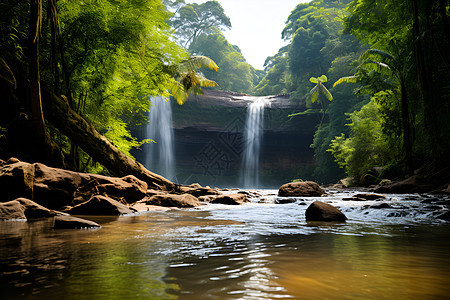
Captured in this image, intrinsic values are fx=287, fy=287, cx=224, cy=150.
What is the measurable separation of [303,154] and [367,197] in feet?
91.2

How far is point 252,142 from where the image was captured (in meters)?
34.7

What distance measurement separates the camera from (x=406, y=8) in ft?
36.5

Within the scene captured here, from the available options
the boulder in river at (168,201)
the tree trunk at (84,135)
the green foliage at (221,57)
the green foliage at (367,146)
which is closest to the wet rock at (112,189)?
the boulder in river at (168,201)

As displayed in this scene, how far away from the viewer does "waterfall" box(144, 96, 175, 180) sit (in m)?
31.5

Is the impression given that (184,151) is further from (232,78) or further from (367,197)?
(367,197)

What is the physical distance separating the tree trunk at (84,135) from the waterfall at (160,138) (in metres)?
22.2

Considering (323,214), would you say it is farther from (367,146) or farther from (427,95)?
(367,146)

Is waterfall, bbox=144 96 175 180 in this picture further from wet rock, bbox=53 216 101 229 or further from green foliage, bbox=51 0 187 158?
wet rock, bbox=53 216 101 229

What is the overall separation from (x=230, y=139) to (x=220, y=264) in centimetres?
3384

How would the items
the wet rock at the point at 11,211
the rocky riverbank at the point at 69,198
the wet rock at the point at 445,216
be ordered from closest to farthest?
the wet rock at the point at 11,211, the rocky riverbank at the point at 69,198, the wet rock at the point at 445,216

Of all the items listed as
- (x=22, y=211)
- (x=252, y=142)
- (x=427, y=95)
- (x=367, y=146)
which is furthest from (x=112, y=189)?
(x=252, y=142)

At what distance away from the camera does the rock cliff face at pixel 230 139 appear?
3338cm

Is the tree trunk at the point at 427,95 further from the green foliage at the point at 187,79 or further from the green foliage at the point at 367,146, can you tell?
the green foliage at the point at 187,79

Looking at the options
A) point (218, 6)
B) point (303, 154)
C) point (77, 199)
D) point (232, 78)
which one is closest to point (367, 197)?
point (77, 199)
